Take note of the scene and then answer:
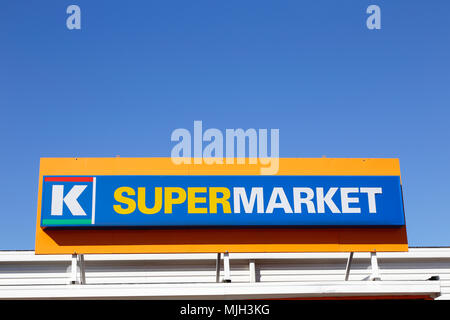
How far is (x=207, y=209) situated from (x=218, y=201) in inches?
11.6

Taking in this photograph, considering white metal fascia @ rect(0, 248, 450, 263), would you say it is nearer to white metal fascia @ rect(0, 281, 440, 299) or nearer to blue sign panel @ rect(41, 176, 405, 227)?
blue sign panel @ rect(41, 176, 405, 227)

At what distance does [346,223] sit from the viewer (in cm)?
1362

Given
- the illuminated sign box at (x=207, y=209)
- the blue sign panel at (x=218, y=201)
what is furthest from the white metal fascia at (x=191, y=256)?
the blue sign panel at (x=218, y=201)

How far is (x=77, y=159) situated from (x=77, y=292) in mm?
3176

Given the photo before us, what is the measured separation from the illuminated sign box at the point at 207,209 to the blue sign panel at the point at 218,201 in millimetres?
21

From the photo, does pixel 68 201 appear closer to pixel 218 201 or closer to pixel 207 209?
pixel 207 209

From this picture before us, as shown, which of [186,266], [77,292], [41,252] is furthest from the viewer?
[186,266]

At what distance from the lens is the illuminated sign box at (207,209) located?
13.4 metres

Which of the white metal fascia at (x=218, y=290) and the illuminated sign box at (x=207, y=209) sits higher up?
the illuminated sign box at (x=207, y=209)

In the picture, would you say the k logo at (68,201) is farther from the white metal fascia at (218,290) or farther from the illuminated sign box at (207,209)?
the white metal fascia at (218,290)

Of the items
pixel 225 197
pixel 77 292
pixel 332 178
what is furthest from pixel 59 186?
pixel 332 178

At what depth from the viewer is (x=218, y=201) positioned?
13.6m
